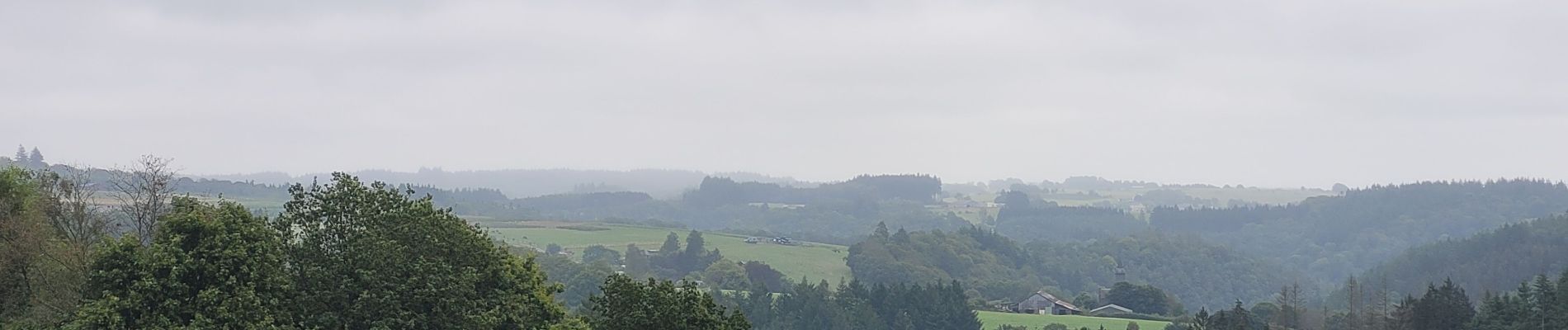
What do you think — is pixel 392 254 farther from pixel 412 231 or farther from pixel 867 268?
pixel 867 268

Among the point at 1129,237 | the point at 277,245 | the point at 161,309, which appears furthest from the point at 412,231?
the point at 1129,237

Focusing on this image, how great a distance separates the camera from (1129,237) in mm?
192500

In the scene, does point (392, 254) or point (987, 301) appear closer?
point (392, 254)

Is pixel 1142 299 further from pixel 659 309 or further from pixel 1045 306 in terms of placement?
pixel 659 309

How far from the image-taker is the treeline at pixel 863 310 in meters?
91.7

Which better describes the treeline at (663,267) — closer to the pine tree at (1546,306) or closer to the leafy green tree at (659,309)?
the pine tree at (1546,306)

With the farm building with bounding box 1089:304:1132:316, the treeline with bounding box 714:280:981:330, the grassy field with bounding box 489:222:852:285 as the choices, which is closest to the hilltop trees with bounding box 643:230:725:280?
the grassy field with bounding box 489:222:852:285

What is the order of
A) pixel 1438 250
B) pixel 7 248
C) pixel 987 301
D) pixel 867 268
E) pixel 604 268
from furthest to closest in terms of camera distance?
pixel 1438 250 < pixel 867 268 < pixel 987 301 < pixel 604 268 < pixel 7 248

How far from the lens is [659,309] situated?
90.0 feet

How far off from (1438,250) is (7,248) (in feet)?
549

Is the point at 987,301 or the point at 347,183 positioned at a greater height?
the point at 347,183

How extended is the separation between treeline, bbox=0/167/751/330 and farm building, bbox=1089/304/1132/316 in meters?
84.2

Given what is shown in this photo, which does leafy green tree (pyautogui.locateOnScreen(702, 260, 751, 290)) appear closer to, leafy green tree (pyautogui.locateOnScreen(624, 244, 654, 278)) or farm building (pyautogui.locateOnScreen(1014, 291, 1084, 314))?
leafy green tree (pyautogui.locateOnScreen(624, 244, 654, 278))

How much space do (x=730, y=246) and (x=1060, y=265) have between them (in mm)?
47915
